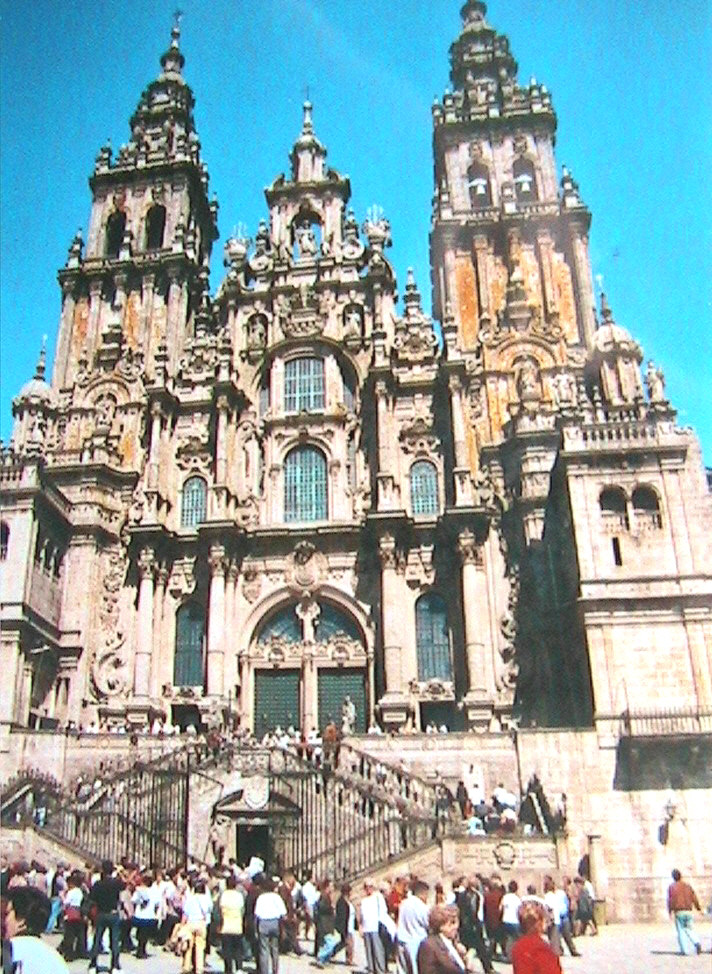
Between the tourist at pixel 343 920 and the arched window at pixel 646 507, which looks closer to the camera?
the tourist at pixel 343 920

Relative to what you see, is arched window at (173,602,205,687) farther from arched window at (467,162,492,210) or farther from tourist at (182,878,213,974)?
arched window at (467,162,492,210)

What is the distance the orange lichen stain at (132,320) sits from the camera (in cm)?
3909

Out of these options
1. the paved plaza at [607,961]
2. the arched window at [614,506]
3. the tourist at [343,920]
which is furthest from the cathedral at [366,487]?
the tourist at [343,920]

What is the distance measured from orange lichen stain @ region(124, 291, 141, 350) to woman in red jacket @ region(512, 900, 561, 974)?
3522 cm

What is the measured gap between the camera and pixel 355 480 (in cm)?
3488

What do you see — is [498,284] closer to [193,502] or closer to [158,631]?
[193,502]

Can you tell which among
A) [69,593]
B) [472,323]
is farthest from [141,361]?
[472,323]

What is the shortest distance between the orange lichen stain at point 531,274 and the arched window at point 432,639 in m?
13.2

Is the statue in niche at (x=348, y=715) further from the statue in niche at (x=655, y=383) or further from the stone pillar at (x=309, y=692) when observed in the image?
the statue in niche at (x=655, y=383)

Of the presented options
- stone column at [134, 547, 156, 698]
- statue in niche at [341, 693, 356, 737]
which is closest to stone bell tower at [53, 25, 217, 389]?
stone column at [134, 547, 156, 698]

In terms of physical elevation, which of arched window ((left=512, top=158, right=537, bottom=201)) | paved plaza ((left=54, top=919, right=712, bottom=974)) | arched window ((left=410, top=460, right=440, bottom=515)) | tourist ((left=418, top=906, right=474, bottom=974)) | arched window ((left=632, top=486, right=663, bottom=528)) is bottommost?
paved plaza ((left=54, top=919, right=712, bottom=974))

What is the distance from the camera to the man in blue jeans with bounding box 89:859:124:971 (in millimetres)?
12355

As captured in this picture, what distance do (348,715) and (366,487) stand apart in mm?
8959

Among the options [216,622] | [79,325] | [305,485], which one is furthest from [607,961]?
[79,325]
